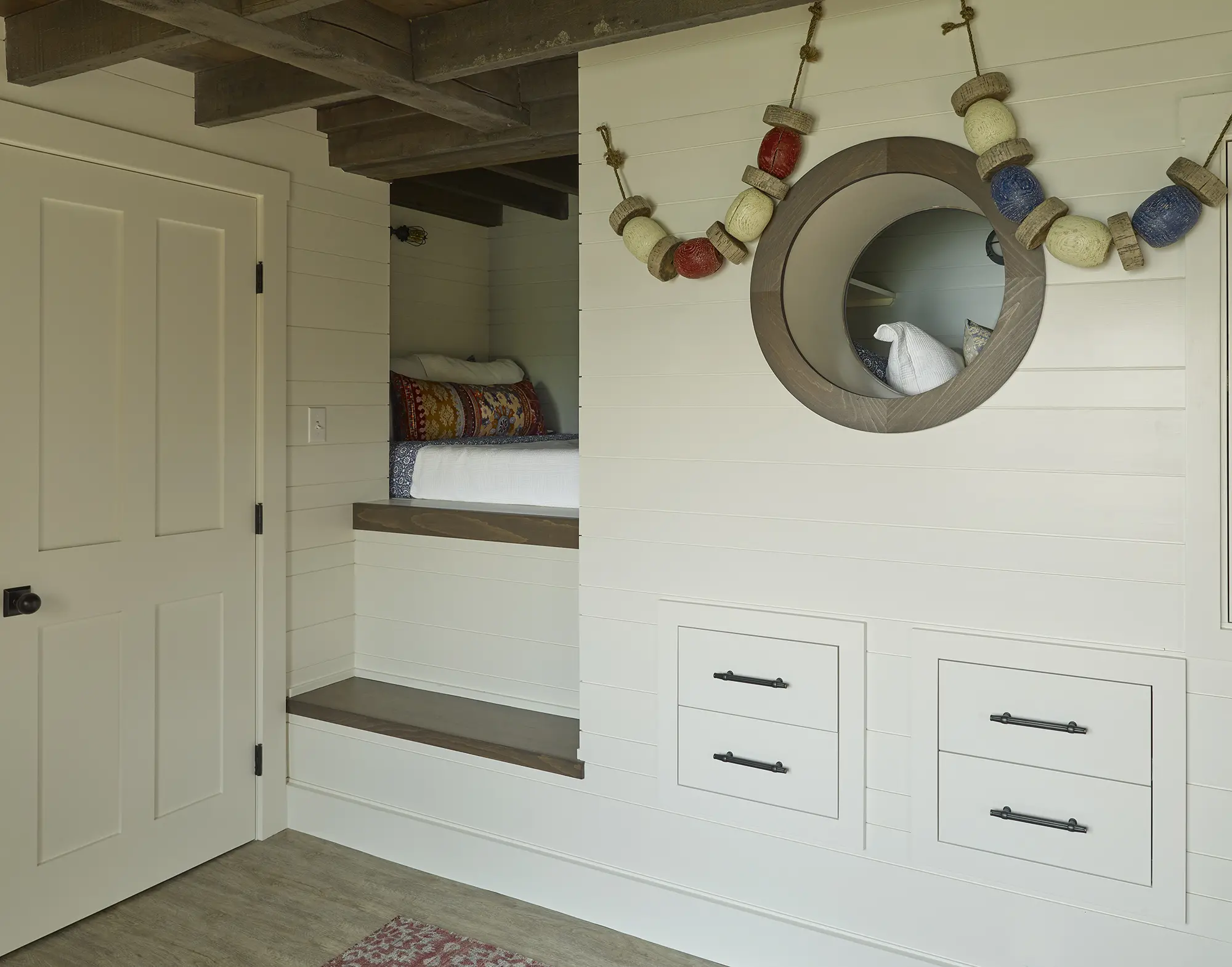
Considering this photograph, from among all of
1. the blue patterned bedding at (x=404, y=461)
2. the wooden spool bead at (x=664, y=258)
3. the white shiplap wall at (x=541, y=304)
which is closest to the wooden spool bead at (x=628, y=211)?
the wooden spool bead at (x=664, y=258)

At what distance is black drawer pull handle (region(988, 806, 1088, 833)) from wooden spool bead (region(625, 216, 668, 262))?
1.51 m

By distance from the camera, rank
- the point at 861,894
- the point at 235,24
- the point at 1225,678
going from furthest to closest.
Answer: the point at 861,894, the point at 235,24, the point at 1225,678

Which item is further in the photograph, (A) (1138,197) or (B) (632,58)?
(B) (632,58)

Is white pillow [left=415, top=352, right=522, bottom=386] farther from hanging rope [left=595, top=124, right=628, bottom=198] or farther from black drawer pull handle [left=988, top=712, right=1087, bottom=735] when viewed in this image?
black drawer pull handle [left=988, top=712, right=1087, bottom=735]

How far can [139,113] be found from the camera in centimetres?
278

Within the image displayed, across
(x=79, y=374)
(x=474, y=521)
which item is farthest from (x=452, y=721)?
(x=79, y=374)

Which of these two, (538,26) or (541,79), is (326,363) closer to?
(541,79)

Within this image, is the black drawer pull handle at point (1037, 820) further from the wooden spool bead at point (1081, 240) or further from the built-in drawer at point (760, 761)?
the wooden spool bead at point (1081, 240)

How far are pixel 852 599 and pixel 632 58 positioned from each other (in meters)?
1.46

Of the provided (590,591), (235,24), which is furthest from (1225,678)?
(235,24)

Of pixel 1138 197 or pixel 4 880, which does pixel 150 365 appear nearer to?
pixel 4 880

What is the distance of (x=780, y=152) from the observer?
223 cm

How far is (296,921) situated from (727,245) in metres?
2.15

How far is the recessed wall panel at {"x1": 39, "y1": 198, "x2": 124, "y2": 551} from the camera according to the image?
2.56 meters
